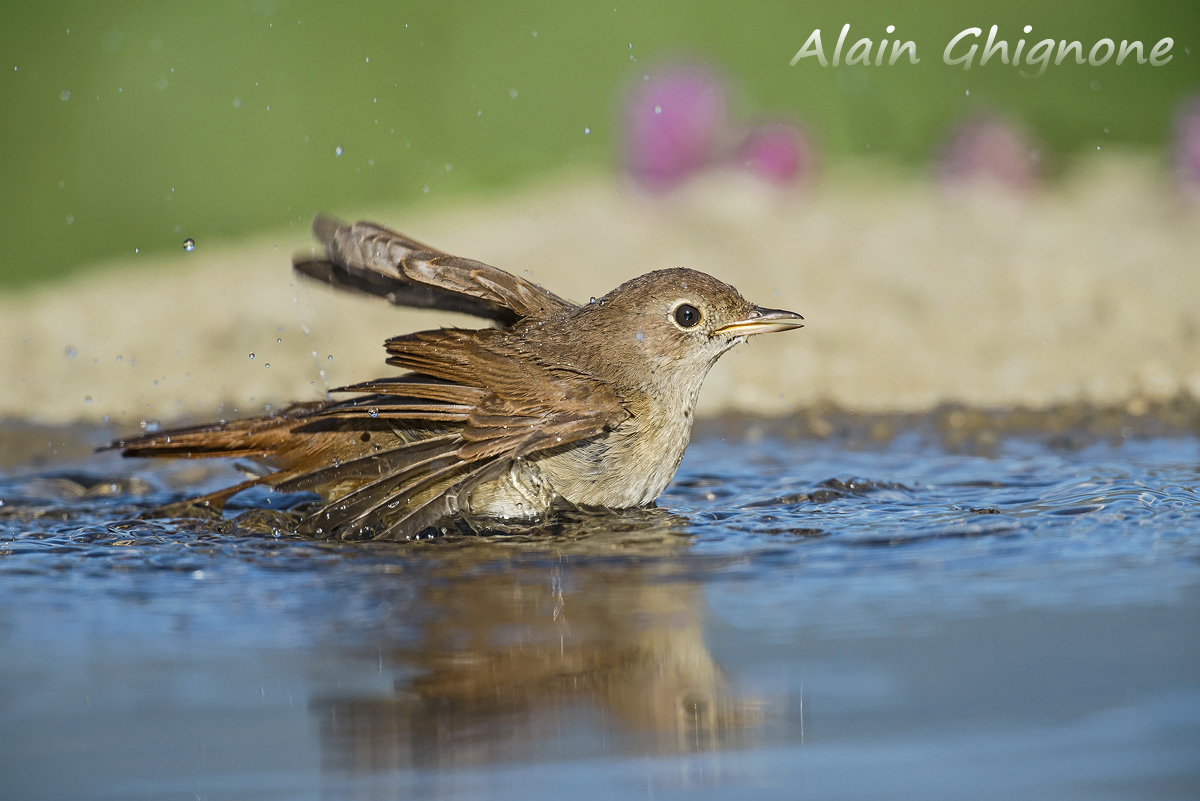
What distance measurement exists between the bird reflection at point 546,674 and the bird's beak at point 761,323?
145 cm

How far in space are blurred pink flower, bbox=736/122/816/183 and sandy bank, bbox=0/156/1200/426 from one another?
0.14m

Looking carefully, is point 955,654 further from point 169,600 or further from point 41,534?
point 41,534

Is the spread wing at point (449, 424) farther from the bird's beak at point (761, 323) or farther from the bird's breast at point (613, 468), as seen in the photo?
the bird's beak at point (761, 323)

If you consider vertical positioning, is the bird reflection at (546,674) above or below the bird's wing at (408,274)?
below

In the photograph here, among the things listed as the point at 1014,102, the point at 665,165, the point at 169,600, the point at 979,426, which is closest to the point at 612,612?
the point at 169,600

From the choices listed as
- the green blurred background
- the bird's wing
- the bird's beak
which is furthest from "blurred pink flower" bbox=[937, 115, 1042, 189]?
the bird's wing

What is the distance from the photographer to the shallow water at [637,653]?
288cm

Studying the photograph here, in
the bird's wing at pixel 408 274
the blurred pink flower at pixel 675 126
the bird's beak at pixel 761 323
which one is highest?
the blurred pink flower at pixel 675 126

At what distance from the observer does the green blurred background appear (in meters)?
11.4

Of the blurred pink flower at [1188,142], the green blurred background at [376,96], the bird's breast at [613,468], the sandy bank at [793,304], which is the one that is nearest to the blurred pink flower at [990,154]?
the sandy bank at [793,304]

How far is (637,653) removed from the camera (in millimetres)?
3549

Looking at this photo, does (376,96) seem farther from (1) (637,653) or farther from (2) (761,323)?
(1) (637,653)

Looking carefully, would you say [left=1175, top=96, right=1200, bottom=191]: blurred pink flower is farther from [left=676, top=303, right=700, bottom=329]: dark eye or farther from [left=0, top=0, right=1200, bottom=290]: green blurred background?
[left=676, top=303, right=700, bottom=329]: dark eye

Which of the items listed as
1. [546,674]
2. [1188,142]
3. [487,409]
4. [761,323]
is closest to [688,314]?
[761,323]
